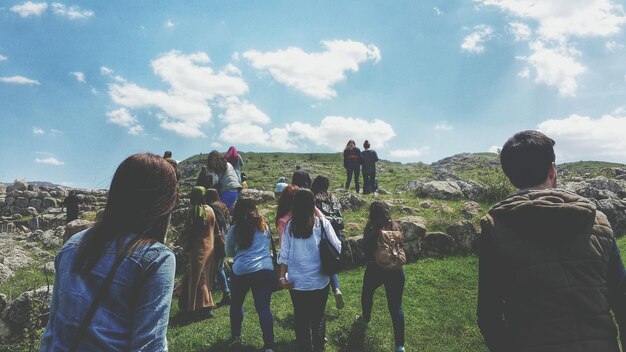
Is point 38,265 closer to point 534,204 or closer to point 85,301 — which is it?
point 85,301

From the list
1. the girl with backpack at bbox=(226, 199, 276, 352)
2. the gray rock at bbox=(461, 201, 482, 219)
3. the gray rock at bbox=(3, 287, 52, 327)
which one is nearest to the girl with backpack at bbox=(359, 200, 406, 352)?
the girl with backpack at bbox=(226, 199, 276, 352)

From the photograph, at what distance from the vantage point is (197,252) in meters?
7.93

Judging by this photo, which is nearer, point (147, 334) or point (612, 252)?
point (147, 334)

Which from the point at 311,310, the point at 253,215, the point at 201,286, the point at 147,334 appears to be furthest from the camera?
the point at 201,286

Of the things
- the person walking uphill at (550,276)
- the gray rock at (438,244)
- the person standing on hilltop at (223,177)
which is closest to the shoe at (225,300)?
the person standing on hilltop at (223,177)

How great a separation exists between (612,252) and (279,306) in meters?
7.24

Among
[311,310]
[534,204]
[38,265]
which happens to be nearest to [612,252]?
[534,204]

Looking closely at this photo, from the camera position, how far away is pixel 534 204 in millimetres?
2453

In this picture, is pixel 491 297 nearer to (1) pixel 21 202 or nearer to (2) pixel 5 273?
(2) pixel 5 273

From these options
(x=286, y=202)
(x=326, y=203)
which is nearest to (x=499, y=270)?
(x=286, y=202)

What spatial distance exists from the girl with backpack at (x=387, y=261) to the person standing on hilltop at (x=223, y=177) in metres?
4.55

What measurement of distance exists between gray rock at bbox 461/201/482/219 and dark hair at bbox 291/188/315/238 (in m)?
10.2

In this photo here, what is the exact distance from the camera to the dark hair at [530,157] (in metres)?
2.74

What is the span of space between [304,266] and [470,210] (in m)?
10.8
